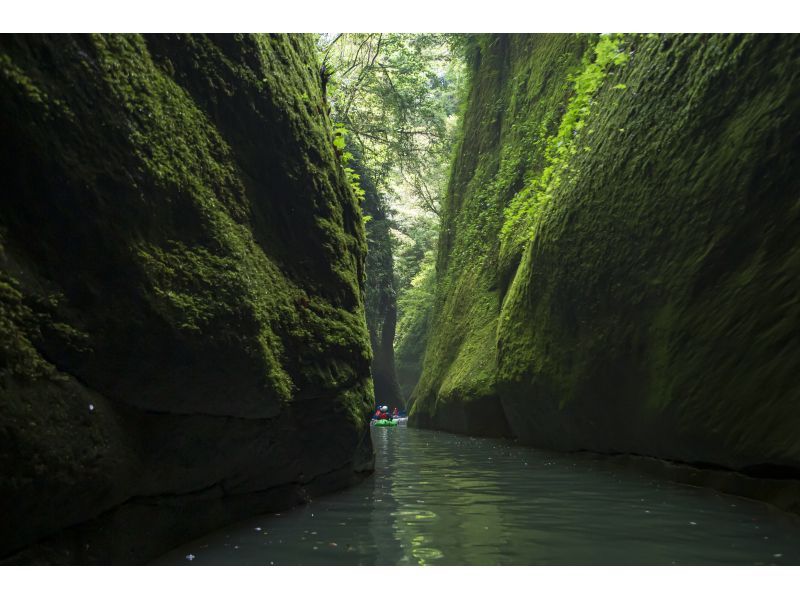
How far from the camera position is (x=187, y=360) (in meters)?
3.55

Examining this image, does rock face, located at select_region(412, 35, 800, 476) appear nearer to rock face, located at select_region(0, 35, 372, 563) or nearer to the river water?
the river water

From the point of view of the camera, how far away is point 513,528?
4.00 meters

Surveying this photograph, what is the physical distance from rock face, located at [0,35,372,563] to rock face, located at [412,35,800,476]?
3.09 m

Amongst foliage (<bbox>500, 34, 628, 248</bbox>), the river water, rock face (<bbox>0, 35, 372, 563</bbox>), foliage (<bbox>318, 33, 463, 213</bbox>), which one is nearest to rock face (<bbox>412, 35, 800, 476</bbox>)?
foliage (<bbox>500, 34, 628, 248</bbox>)

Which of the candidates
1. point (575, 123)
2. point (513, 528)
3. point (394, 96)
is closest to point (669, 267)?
point (513, 528)

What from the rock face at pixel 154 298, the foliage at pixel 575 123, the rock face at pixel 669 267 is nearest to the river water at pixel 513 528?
the rock face at pixel 154 298

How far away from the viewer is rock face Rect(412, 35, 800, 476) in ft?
15.6

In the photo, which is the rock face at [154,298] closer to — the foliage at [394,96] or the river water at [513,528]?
the river water at [513,528]

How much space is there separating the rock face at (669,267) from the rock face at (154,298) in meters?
3.09

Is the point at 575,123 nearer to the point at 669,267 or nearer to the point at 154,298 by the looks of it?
the point at 669,267

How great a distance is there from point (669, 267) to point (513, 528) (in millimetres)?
3104

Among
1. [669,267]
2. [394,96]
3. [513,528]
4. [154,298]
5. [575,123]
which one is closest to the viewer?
[154,298]
